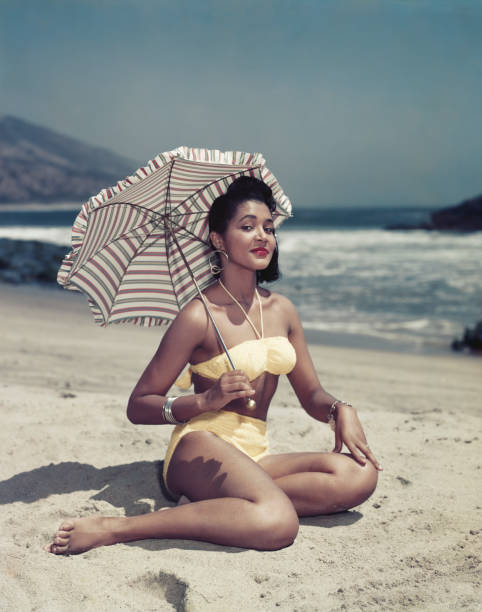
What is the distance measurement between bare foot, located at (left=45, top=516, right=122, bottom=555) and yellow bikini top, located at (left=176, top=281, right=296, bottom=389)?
76cm

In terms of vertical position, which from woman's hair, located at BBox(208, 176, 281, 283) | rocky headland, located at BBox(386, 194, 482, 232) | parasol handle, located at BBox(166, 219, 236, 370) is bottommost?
parasol handle, located at BBox(166, 219, 236, 370)

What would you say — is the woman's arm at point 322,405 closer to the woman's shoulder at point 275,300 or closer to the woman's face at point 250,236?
the woman's shoulder at point 275,300

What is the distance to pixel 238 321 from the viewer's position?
2920 millimetres

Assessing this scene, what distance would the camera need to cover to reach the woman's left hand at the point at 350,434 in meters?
2.79

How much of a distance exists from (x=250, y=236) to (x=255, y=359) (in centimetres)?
55

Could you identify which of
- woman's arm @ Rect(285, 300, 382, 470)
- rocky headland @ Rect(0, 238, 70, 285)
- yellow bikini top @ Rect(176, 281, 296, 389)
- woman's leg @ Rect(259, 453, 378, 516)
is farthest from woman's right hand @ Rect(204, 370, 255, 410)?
rocky headland @ Rect(0, 238, 70, 285)

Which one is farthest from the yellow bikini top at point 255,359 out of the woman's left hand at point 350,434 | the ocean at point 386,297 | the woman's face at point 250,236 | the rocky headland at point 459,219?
the rocky headland at point 459,219

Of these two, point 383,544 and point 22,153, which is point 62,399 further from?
point 22,153

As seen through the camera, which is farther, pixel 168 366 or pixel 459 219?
pixel 459 219

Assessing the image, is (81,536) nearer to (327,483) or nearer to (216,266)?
(327,483)

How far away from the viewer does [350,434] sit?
2.80m

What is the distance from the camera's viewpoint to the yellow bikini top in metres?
2.81

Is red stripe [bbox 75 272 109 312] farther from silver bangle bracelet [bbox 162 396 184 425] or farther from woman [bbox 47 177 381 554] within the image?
silver bangle bracelet [bbox 162 396 184 425]

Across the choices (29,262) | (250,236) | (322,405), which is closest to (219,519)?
(322,405)
